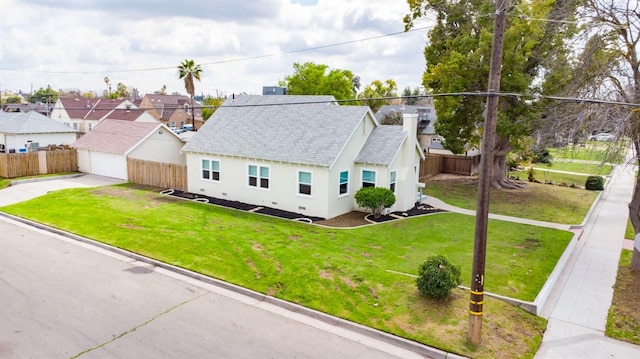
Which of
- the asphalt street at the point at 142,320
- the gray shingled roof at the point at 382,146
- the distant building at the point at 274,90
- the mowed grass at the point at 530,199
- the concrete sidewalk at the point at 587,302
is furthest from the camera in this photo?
the distant building at the point at 274,90

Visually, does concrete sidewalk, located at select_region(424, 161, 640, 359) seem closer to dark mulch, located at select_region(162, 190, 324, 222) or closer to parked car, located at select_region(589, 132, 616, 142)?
parked car, located at select_region(589, 132, 616, 142)

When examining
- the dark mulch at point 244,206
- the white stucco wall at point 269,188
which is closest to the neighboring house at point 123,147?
the dark mulch at point 244,206

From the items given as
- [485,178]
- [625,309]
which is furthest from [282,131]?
[625,309]

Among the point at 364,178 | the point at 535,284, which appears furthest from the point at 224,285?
the point at 364,178

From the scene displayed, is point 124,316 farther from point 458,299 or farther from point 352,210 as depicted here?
point 352,210

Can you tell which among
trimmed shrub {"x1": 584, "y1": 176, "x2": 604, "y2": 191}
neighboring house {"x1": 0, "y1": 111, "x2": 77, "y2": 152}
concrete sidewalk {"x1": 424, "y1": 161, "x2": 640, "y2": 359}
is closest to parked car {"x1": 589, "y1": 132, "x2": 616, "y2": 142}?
concrete sidewalk {"x1": 424, "y1": 161, "x2": 640, "y2": 359}

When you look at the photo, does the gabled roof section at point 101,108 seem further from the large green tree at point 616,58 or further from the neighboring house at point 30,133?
the large green tree at point 616,58

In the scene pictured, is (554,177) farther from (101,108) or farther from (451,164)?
(101,108)
